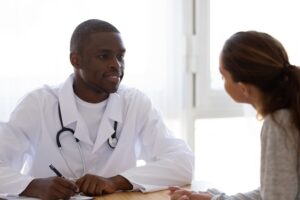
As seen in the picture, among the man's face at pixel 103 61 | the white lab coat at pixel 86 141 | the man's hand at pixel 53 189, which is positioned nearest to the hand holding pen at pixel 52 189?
the man's hand at pixel 53 189

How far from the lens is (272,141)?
1.20 m

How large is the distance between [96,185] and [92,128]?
1.28 feet

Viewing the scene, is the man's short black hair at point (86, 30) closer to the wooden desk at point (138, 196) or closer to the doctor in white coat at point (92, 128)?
the doctor in white coat at point (92, 128)

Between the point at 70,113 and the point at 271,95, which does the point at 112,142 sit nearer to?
the point at 70,113

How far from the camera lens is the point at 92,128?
6.74 ft

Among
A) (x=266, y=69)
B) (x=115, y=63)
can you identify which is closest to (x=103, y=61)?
(x=115, y=63)

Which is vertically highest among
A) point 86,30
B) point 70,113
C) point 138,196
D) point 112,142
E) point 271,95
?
point 86,30

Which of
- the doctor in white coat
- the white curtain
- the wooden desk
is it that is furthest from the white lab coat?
the white curtain

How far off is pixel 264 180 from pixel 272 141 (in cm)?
10

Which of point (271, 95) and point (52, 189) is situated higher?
point (271, 95)

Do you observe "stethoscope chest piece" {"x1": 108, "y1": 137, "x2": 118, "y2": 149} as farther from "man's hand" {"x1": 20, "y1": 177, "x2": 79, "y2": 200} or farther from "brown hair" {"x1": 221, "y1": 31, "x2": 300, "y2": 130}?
"brown hair" {"x1": 221, "y1": 31, "x2": 300, "y2": 130}

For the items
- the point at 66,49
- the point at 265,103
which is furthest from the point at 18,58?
the point at 265,103

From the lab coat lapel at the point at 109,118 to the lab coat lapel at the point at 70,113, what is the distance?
44mm

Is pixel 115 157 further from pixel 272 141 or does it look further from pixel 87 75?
pixel 272 141
